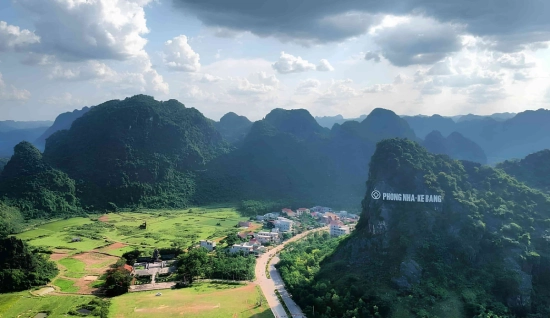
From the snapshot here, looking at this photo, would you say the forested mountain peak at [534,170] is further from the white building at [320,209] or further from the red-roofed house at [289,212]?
the red-roofed house at [289,212]

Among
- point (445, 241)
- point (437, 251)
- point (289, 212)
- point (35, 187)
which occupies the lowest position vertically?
point (289, 212)

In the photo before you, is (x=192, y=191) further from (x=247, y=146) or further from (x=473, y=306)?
(x=473, y=306)

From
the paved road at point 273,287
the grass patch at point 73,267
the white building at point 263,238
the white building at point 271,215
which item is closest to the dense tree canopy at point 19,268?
the grass patch at point 73,267

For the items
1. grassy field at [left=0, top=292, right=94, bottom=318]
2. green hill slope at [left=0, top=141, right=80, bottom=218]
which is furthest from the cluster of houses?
green hill slope at [left=0, top=141, right=80, bottom=218]

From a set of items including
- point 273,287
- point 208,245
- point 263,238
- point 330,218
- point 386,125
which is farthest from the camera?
point 386,125

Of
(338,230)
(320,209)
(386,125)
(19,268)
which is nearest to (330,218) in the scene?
(320,209)

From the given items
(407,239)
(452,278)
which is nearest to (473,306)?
(452,278)

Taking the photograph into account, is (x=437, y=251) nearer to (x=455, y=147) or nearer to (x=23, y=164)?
(x=23, y=164)
